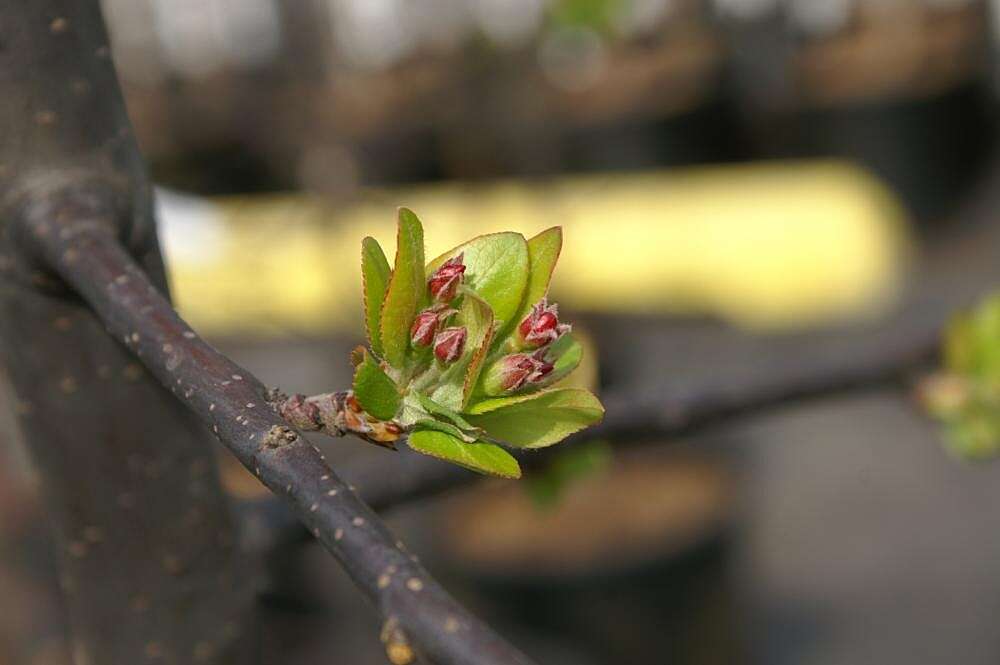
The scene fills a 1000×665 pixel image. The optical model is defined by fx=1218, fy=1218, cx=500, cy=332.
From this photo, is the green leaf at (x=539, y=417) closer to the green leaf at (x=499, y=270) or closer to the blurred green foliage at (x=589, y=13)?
the green leaf at (x=499, y=270)

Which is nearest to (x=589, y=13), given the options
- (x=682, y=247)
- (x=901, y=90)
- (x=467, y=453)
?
(x=467, y=453)

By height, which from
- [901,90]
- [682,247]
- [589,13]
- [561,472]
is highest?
[589,13]

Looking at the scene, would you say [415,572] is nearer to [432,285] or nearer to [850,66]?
[432,285]

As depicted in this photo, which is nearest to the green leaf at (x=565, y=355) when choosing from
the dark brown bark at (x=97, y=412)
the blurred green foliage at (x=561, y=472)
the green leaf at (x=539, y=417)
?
the green leaf at (x=539, y=417)

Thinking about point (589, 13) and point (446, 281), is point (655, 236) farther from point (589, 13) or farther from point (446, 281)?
point (446, 281)


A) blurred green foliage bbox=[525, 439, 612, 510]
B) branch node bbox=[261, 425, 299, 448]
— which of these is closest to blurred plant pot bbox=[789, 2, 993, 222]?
blurred green foliage bbox=[525, 439, 612, 510]
